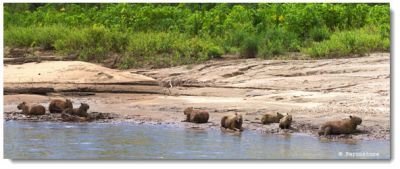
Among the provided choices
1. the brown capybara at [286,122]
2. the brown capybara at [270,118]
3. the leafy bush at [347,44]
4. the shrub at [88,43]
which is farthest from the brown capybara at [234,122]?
the shrub at [88,43]

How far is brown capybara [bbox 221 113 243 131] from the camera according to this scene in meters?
13.7

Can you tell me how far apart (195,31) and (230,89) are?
105 inches

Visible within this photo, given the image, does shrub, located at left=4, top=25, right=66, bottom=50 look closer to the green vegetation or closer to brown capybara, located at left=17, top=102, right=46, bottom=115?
the green vegetation

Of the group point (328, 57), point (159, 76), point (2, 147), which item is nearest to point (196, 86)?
point (159, 76)

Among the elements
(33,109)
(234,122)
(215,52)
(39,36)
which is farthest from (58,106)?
(215,52)

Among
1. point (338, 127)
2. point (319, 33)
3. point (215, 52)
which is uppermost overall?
point (319, 33)

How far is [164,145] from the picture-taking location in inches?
503

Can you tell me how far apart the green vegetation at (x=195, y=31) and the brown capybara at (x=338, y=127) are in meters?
2.39

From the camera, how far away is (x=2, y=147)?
41.0 feet

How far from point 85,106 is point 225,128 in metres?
2.15

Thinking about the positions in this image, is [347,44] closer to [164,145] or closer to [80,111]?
[80,111]

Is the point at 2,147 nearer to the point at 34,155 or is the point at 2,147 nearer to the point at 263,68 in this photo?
the point at 34,155

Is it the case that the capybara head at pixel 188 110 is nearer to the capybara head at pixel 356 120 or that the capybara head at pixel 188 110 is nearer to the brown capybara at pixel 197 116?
the brown capybara at pixel 197 116

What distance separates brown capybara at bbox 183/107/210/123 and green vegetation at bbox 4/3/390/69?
8.15 ft
